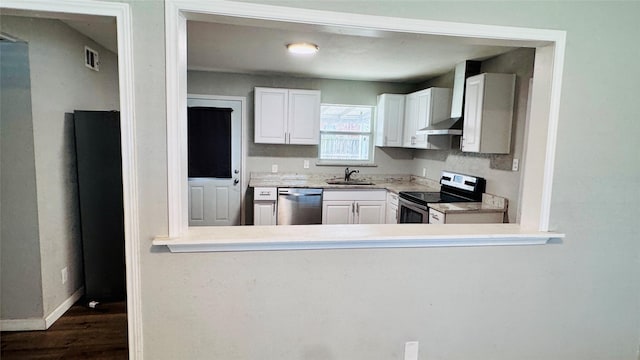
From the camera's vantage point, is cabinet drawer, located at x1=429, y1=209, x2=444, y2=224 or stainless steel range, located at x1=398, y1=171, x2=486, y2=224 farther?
stainless steel range, located at x1=398, y1=171, x2=486, y2=224

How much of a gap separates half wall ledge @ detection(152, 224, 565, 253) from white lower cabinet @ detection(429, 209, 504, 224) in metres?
1.07

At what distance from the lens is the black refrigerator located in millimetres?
2865

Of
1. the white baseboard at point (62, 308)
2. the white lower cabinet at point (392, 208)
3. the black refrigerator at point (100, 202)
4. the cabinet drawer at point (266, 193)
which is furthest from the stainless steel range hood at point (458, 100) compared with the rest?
the white baseboard at point (62, 308)

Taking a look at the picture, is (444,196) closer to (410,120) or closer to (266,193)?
(410,120)

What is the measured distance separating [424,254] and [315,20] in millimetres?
1253

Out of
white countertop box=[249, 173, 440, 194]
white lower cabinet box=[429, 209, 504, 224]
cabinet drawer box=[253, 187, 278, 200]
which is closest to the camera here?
white lower cabinet box=[429, 209, 504, 224]

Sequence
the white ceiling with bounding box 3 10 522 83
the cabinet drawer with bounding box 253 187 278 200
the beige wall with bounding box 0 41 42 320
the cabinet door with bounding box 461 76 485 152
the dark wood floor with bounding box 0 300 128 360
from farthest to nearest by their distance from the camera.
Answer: the cabinet drawer with bounding box 253 187 278 200 → the cabinet door with bounding box 461 76 485 152 → the white ceiling with bounding box 3 10 522 83 → the beige wall with bounding box 0 41 42 320 → the dark wood floor with bounding box 0 300 128 360

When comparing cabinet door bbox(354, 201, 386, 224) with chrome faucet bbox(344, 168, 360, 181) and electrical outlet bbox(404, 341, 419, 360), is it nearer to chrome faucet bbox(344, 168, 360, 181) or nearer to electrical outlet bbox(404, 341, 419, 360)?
chrome faucet bbox(344, 168, 360, 181)

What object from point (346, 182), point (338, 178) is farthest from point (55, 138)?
point (338, 178)

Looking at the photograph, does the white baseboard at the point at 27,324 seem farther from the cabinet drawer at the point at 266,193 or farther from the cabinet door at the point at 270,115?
the cabinet door at the point at 270,115

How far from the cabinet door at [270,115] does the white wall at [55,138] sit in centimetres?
188

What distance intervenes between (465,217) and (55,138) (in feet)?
11.2

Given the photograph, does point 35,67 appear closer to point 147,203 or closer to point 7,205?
point 7,205

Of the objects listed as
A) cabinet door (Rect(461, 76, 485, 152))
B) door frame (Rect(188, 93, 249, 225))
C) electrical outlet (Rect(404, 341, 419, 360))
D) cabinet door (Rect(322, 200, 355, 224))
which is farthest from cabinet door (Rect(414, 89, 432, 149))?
electrical outlet (Rect(404, 341, 419, 360))
